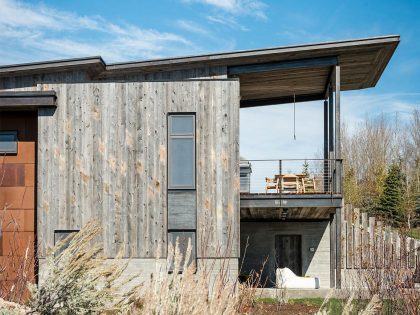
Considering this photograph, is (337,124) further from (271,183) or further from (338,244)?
(338,244)

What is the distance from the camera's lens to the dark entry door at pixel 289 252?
20250mm

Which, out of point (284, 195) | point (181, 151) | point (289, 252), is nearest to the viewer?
point (181, 151)

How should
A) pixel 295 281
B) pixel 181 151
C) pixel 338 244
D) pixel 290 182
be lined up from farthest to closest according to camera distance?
pixel 290 182 < pixel 295 281 < pixel 338 244 < pixel 181 151

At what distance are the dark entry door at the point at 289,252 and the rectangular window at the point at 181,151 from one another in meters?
6.07

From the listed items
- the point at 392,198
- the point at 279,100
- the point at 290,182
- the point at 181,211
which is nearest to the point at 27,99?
the point at 181,211

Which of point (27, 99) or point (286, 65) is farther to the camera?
point (286, 65)


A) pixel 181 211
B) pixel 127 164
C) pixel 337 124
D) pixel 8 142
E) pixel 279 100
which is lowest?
pixel 181 211

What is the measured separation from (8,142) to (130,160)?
2962 millimetres

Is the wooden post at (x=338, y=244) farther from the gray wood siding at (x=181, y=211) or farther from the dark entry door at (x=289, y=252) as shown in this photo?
the gray wood siding at (x=181, y=211)

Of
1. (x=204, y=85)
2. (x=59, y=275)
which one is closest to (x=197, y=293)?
(x=59, y=275)

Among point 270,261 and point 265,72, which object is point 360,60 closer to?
point 265,72

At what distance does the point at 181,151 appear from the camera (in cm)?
1538

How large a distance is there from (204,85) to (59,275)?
10.1m

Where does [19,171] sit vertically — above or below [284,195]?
above
